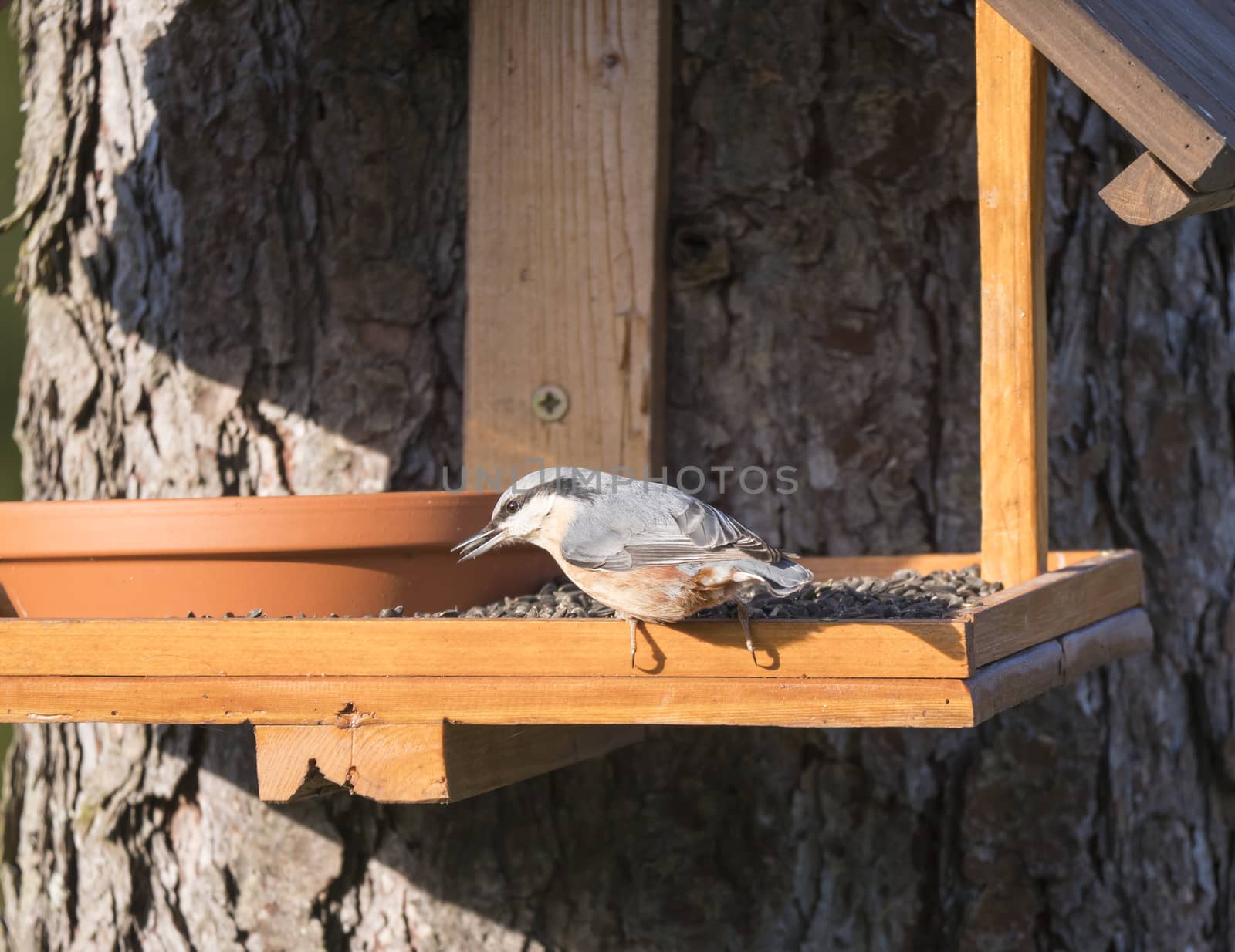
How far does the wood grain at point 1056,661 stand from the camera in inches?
58.9

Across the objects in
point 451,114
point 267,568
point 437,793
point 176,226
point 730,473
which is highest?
point 451,114

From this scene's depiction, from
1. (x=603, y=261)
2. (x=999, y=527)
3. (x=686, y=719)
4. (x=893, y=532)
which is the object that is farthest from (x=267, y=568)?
(x=893, y=532)

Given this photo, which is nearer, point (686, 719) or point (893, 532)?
point (686, 719)

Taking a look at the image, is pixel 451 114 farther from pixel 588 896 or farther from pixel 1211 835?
pixel 1211 835

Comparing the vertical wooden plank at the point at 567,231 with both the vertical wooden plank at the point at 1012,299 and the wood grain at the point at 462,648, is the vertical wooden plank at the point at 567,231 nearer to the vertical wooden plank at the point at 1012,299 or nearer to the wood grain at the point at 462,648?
the vertical wooden plank at the point at 1012,299

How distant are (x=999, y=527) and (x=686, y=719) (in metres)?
0.72

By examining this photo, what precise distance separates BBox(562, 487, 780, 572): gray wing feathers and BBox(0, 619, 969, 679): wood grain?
0.27ft

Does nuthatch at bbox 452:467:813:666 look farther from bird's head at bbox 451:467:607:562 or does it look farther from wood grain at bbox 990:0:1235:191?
wood grain at bbox 990:0:1235:191

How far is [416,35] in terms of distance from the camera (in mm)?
2535

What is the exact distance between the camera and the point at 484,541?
1808 millimetres

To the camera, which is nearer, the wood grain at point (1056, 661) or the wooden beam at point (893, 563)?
the wood grain at point (1056, 661)

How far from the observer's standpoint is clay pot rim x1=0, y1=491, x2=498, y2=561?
5.66 ft

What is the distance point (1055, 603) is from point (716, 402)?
0.90 metres

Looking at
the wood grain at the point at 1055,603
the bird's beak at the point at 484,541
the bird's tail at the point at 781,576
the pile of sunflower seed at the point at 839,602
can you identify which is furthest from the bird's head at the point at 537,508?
the wood grain at the point at 1055,603
